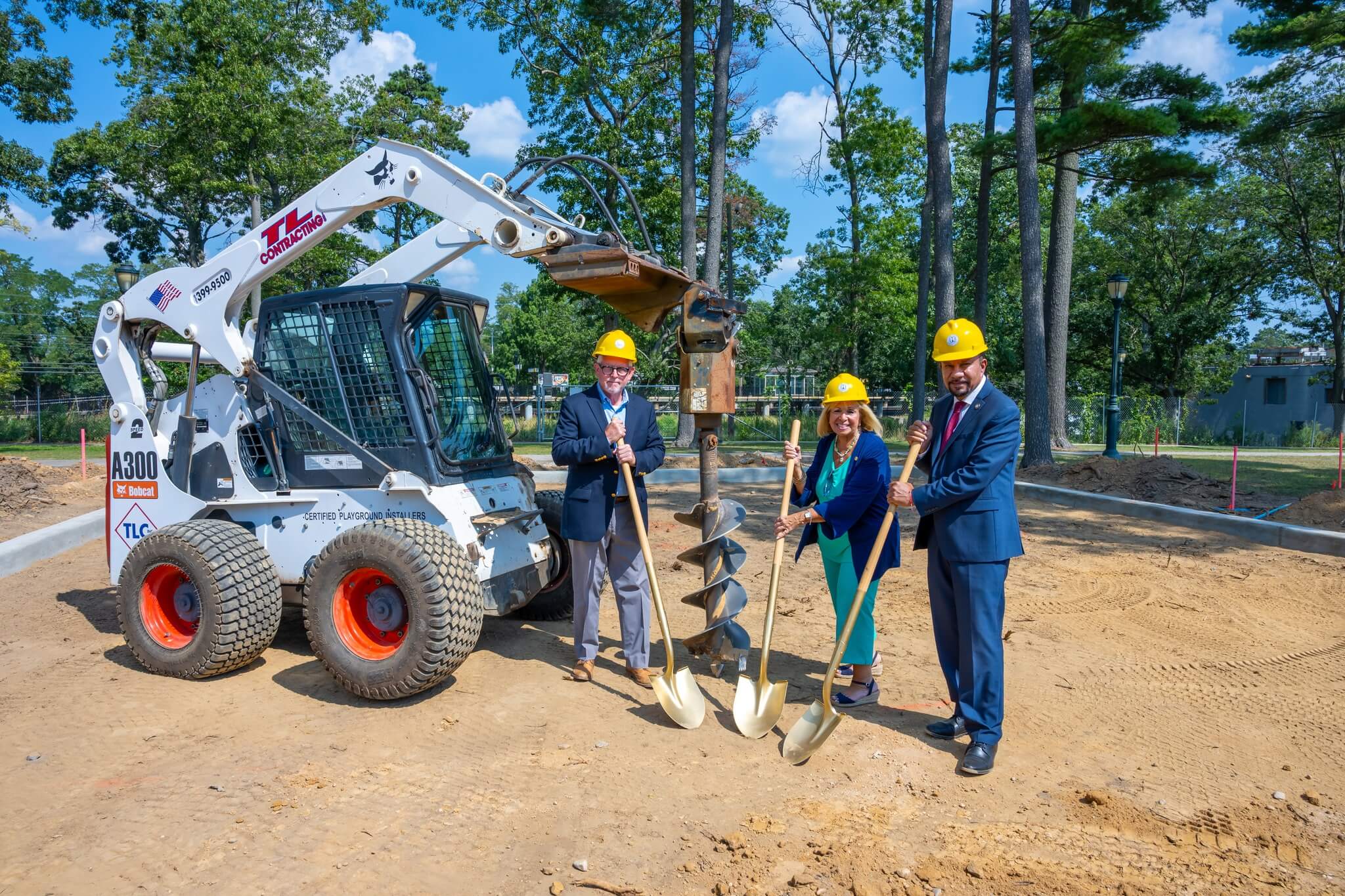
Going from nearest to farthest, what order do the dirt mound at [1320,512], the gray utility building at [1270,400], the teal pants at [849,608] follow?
the teal pants at [849,608], the dirt mound at [1320,512], the gray utility building at [1270,400]

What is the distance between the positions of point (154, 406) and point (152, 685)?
1.93 m

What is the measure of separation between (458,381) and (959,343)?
3240mm

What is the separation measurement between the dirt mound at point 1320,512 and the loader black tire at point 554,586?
8472 mm

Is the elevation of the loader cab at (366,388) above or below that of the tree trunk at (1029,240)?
below

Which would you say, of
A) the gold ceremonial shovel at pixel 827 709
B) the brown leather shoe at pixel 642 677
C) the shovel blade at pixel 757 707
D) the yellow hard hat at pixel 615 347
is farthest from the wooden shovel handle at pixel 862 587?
the yellow hard hat at pixel 615 347

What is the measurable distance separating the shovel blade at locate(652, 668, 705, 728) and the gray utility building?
109ft

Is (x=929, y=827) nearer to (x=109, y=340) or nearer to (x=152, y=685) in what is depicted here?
(x=152, y=685)

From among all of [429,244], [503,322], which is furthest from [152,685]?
[503,322]

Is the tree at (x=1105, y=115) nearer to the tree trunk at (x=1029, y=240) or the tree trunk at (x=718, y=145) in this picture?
the tree trunk at (x=1029, y=240)

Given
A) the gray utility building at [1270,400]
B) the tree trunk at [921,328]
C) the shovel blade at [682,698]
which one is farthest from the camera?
the gray utility building at [1270,400]

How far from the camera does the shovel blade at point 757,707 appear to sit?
4316 millimetres

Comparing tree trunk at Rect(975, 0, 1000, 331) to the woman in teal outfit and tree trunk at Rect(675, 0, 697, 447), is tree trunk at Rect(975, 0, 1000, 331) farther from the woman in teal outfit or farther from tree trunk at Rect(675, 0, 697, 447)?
the woman in teal outfit

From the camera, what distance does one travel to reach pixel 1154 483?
12.5 metres

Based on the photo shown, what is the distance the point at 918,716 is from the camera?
4.59 m
